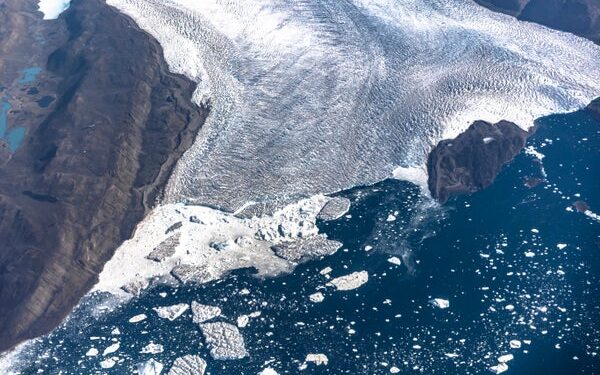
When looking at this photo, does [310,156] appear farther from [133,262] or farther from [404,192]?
[133,262]

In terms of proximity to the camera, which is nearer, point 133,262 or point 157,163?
point 133,262

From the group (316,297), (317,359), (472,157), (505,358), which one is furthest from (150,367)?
(472,157)

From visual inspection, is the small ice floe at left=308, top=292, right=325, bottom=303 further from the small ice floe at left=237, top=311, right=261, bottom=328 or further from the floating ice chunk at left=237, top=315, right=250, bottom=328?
the floating ice chunk at left=237, top=315, right=250, bottom=328

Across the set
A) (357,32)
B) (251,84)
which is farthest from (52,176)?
(357,32)

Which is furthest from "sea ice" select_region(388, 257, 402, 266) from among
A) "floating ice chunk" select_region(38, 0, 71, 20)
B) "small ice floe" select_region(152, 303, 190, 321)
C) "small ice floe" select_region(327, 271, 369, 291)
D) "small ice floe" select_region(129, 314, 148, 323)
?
"floating ice chunk" select_region(38, 0, 71, 20)

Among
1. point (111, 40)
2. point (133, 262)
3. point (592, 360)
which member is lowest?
point (592, 360)

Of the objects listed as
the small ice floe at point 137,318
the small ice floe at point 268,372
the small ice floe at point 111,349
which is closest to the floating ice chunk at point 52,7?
the small ice floe at point 137,318
